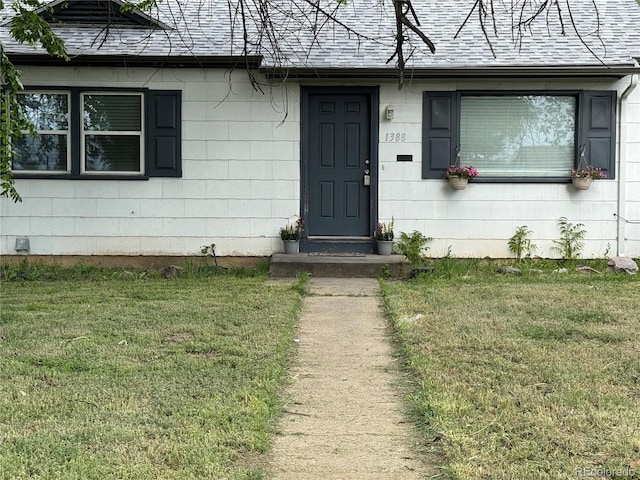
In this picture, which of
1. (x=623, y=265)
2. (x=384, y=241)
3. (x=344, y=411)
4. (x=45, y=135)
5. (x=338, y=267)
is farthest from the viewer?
(x=45, y=135)

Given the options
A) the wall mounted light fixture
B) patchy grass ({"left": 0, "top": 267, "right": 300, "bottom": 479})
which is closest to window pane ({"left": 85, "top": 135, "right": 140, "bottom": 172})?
patchy grass ({"left": 0, "top": 267, "right": 300, "bottom": 479})

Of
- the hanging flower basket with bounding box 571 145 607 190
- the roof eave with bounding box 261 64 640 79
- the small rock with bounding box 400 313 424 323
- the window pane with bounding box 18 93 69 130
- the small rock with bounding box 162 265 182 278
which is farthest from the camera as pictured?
the window pane with bounding box 18 93 69 130

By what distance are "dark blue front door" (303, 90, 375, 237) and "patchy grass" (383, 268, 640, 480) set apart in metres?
2.55

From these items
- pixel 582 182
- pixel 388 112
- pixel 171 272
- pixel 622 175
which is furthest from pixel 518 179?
pixel 171 272

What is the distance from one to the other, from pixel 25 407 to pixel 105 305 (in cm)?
349

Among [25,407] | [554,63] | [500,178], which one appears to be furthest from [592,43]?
[25,407]

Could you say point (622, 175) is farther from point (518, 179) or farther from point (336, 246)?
point (336, 246)

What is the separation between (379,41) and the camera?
1118 centimetres

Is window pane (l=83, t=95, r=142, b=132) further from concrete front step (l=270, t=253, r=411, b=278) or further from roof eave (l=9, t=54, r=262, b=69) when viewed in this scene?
concrete front step (l=270, t=253, r=411, b=278)

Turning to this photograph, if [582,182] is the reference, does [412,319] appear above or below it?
below

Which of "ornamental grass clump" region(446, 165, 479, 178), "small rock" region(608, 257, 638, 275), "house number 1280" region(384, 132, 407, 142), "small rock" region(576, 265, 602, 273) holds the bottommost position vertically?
"small rock" region(576, 265, 602, 273)

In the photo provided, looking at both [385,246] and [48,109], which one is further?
[48,109]

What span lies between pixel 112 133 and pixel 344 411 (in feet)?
24.7

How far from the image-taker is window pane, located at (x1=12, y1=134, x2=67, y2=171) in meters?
10.8
